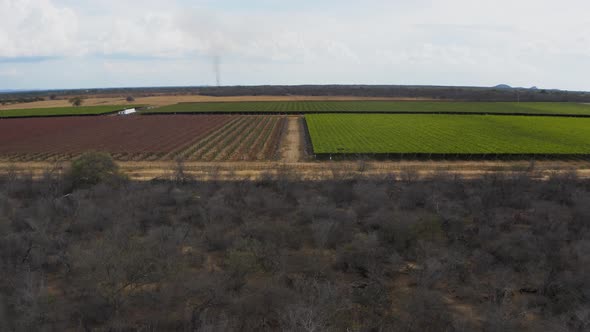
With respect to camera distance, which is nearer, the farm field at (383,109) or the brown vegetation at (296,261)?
the brown vegetation at (296,261)

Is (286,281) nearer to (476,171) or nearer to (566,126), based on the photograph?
(476,171)

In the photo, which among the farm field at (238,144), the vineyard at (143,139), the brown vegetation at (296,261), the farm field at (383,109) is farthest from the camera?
the farm field at (383,109)

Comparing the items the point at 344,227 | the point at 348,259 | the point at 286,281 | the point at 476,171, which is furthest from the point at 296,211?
the point at 476,171

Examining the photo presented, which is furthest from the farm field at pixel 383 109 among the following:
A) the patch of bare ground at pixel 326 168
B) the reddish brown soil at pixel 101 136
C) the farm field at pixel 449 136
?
the patch of bare ground at pixel 326 168

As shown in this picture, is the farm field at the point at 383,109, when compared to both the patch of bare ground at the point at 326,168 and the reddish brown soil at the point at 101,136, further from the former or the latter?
the patch of bare ground at the point at 326,168

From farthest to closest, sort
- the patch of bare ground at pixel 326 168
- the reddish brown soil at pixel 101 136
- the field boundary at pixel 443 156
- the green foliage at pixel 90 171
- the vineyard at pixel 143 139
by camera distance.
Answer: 1. the reddish brown soil at pixel 101 136
2. the vineyard at pixel 143 139
3. the field boundary at pixel 443 156
4. the patch of bare ground at pixel 326 168
5. the green foliage at pixel 90 171

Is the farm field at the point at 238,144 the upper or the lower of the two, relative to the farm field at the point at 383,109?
lower

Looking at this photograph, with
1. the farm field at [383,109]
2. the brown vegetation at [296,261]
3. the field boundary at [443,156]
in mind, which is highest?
the farm field at [383,109]
